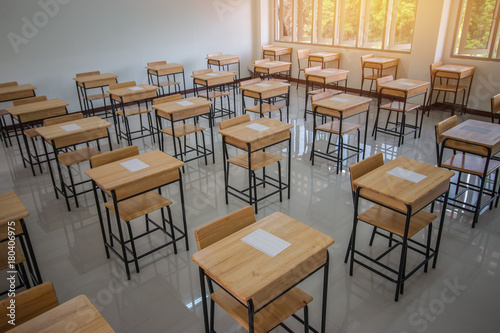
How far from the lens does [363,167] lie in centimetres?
287

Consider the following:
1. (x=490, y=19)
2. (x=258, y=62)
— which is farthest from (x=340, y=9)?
(x=490, y=19)

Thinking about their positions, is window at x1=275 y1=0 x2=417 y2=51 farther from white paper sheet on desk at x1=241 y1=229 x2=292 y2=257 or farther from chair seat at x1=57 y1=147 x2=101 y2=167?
white paper sheet on desk at x1=241 y1=229 x2=292 y2=257

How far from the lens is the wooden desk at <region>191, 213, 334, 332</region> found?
175 centimetres

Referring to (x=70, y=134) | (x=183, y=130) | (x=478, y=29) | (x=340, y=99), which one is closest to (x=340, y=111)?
(x=340, y=99)

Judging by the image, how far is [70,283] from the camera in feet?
9.59

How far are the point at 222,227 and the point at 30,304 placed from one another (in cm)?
102

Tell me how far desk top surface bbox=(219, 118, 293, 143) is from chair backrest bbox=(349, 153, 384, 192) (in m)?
1.06

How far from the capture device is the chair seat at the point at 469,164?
11.4 ft

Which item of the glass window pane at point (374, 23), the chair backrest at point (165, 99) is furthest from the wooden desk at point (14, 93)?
the glass window pane at point (374, 23)

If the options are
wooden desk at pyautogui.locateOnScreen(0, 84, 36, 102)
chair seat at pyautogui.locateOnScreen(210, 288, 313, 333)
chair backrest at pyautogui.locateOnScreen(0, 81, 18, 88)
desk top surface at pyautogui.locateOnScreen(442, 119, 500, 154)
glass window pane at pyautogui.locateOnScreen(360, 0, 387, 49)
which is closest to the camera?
chair seat at pyautogui.locateOnScreen(210, 288, 313, 333)

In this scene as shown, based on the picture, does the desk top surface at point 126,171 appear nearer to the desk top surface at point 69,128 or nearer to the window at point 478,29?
the desk top surface at point 69,128

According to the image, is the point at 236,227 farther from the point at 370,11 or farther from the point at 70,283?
the point at 370,11

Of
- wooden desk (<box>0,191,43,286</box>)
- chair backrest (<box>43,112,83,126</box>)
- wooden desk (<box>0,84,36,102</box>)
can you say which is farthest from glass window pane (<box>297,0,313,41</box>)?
wooden desk (<box>0,191,43,286</box>)

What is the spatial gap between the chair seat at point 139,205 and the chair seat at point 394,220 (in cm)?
163
